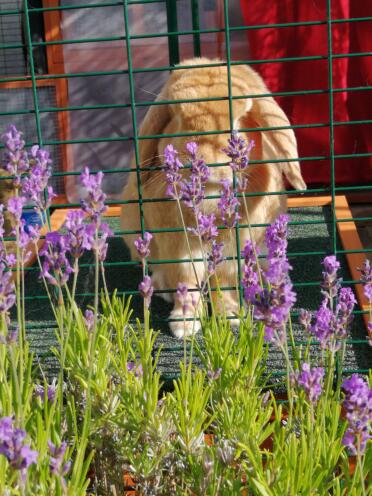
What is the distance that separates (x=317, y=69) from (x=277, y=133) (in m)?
2.77

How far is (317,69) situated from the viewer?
5.80 m

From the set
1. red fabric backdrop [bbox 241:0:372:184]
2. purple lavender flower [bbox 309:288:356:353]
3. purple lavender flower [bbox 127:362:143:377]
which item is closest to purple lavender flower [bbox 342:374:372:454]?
purple lavender flower [bbox 309:288:356:353]

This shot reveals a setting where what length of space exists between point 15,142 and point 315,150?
15.1 ft

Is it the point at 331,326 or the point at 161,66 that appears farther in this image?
the point at 161,66

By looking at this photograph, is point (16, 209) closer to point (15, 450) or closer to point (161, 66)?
point (15, 450)

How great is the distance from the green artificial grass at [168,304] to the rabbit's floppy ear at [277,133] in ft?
0.79

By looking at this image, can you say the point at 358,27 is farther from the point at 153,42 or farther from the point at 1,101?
the point at 1,101

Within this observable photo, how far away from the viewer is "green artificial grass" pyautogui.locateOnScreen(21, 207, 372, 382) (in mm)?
2816

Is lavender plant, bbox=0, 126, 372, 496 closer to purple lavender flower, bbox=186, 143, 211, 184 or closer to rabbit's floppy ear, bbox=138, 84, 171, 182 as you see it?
purple lavender flower, bbox=186, 143, 211, 184

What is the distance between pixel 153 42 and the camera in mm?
5977

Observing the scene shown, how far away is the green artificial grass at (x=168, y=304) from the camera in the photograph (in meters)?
2.82

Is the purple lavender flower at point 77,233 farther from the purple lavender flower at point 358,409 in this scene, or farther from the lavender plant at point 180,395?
the purple lavender flower at point 358,409

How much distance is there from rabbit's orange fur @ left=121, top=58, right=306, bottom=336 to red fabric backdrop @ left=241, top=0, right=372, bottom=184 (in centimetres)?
239

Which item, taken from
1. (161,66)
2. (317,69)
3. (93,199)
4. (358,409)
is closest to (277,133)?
(93,199)
